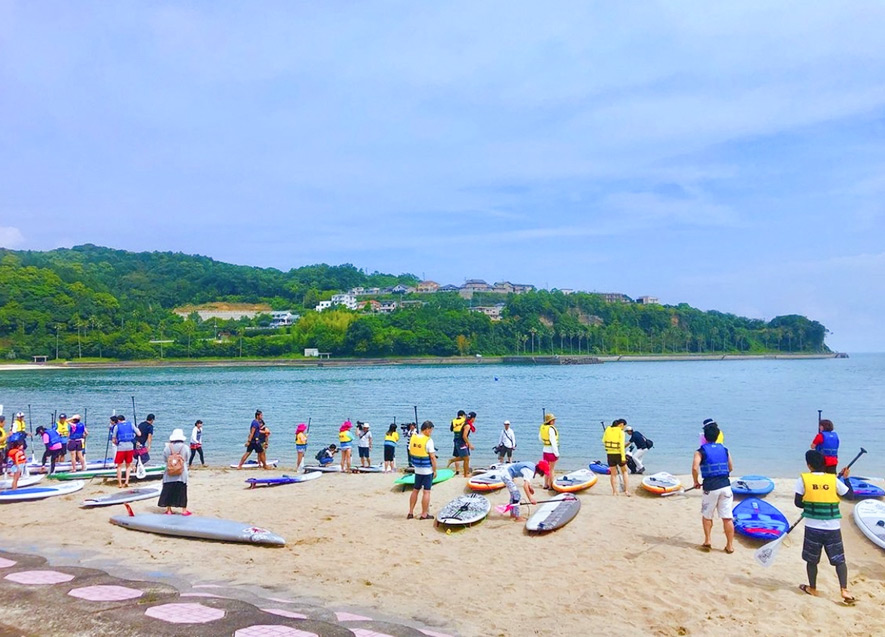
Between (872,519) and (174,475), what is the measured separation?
40.4 ft

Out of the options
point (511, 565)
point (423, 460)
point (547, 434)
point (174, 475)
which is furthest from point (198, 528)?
point (547, 434)

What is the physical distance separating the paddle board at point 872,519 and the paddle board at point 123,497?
504 inches

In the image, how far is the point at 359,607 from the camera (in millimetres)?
7723

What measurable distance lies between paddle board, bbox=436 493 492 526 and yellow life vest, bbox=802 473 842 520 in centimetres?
546

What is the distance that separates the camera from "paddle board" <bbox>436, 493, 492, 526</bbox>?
11.4m

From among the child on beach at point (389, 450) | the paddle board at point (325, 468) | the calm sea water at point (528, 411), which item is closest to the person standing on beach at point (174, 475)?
the paddle board at point (325, 468)

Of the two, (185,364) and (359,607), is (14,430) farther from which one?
(185,364)

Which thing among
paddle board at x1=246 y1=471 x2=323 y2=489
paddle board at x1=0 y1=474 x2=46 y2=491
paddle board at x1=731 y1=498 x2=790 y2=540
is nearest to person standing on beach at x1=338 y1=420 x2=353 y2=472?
paddle board at x1=246 y1=471 x2=323 y2=489

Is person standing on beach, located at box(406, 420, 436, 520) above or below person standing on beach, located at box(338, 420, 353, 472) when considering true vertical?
above

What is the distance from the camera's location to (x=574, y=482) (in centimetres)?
1405

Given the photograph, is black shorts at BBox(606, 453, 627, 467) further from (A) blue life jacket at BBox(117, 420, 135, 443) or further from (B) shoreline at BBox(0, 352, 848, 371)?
(B) shoreline at BBox(0, 352, 848, 371)

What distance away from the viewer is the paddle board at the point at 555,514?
10922 mm

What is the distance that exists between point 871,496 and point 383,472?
11.4m

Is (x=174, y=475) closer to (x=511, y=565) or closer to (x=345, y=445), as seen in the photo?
(x=511, y=565)
